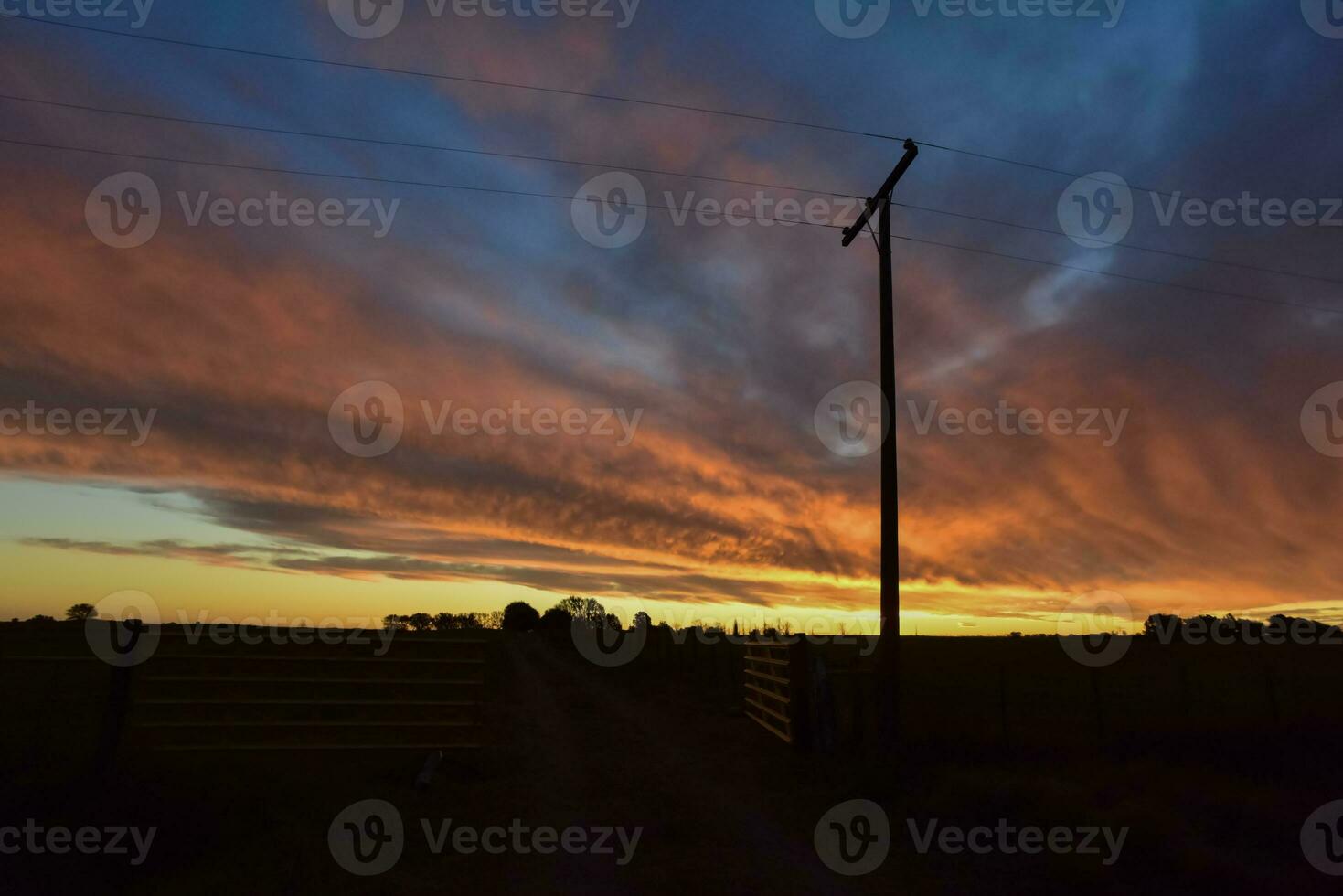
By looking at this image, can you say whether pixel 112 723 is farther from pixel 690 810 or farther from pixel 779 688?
pixel 779 688

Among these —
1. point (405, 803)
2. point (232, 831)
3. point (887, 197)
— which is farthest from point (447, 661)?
point (887, 197)

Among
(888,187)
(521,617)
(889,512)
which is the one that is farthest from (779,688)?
(521,617)

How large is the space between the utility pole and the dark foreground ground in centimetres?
101

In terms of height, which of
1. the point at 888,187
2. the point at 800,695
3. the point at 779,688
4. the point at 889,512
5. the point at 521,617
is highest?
the point at 521,617

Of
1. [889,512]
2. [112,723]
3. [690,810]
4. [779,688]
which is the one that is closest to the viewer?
[690,810]

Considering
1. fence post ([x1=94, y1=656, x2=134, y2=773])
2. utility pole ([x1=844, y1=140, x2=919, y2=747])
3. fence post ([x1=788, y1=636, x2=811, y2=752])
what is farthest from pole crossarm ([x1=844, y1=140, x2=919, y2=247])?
fence post ([x1=94, y1=656, x2=134, y2=773])

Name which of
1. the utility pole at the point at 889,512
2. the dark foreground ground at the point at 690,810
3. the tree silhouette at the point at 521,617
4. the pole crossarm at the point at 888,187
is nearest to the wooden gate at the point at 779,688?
the dark foreground ground at the point at 690,810

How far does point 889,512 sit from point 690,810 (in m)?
5.58

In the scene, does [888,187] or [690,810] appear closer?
[690,810]

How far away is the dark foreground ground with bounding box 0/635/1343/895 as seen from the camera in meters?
7.59

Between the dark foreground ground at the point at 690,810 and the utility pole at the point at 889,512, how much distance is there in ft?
3.31

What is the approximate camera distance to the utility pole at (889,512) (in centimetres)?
1197

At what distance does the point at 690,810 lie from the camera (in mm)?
10281

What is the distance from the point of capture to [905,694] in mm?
27375
